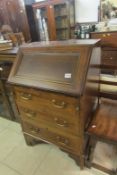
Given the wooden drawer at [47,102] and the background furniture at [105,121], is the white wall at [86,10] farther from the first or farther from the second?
the wooden drawer at [47,102]

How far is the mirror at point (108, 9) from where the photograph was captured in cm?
278

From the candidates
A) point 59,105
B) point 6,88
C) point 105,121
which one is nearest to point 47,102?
point 59,105

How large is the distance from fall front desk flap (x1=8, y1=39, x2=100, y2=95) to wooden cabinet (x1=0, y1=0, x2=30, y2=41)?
2.42m

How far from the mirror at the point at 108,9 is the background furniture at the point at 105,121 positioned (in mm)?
1970

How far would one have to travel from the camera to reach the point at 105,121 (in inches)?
49.3

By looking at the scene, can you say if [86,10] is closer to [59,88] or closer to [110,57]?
[110,57]

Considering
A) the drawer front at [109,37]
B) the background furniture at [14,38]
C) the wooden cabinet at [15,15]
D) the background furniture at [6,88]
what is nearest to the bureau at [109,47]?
the drawer front at [109,37]

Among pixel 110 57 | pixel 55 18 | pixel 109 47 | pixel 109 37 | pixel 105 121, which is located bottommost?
pixel 105 121

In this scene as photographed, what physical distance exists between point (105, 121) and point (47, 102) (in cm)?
54

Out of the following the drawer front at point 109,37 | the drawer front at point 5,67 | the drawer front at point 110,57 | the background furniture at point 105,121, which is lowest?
the background furniture at point 105,121

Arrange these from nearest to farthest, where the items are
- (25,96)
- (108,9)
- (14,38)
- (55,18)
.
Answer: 1. (25,96)
2. (14,38)
3. (108,9)
4. (55,18)

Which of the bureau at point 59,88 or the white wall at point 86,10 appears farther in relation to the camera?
the white wall at point 86,10

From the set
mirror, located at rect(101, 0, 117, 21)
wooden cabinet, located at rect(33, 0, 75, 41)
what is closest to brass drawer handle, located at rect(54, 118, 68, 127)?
mirror, located at rect(101, 0, 117, 21)

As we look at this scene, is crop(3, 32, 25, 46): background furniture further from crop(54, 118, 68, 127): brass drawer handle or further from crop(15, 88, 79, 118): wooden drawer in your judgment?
crop(54, 118, 68, 127): brass drawer handle
